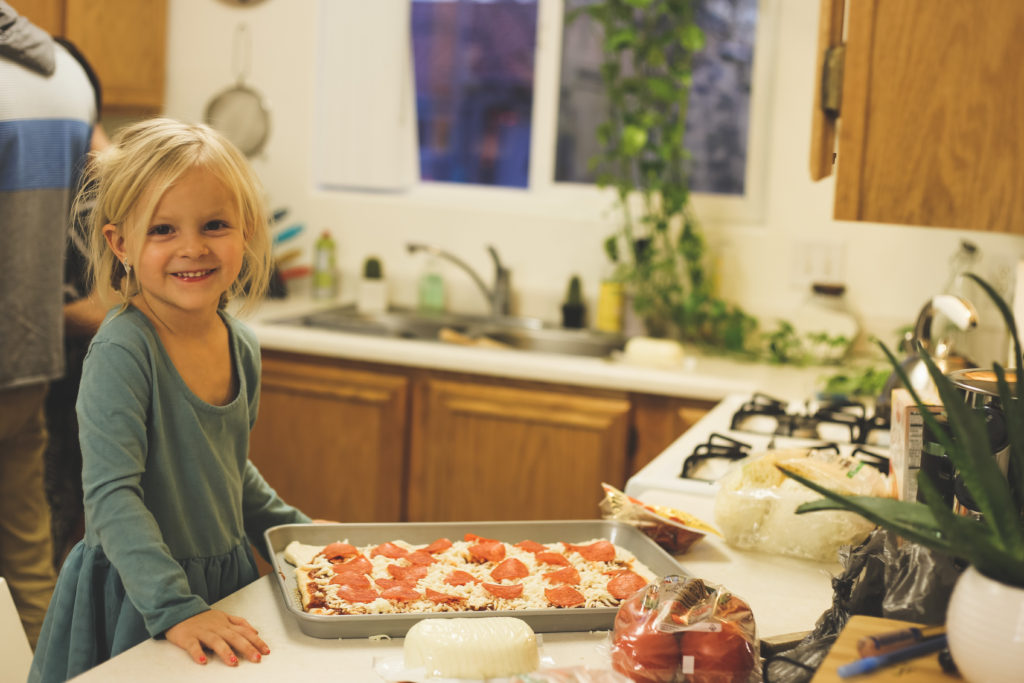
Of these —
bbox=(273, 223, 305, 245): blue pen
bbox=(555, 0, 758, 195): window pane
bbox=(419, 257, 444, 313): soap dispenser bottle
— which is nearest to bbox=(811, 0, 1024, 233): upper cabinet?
bbox=(555, 0, 758, 195): window pane

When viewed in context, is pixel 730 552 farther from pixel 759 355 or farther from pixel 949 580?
pixel 759 355

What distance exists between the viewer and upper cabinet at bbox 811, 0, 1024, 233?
111cm

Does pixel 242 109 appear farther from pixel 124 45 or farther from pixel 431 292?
pixel 431 292

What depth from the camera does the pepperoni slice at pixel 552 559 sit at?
4.37 ft

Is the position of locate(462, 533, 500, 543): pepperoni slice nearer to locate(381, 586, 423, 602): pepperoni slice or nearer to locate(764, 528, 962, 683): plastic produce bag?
locate(381, 586, 423, 602): pepperoni slice

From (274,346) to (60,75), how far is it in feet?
3.31

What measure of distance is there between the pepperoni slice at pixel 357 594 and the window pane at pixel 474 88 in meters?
2.61

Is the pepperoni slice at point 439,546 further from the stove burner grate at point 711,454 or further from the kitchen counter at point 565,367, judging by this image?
the kitchen counter at point 565,367

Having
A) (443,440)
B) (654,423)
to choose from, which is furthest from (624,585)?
(443,440)

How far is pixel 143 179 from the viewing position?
1344 millimetres

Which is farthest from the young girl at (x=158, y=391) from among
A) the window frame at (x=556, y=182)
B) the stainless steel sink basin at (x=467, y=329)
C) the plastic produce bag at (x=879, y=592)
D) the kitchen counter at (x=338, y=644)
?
the window frame at (x=556, y=182)

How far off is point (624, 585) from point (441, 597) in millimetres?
218

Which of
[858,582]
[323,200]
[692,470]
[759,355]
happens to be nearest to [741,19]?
[759,355]

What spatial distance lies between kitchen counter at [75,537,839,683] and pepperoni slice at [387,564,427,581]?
5.2 inches
